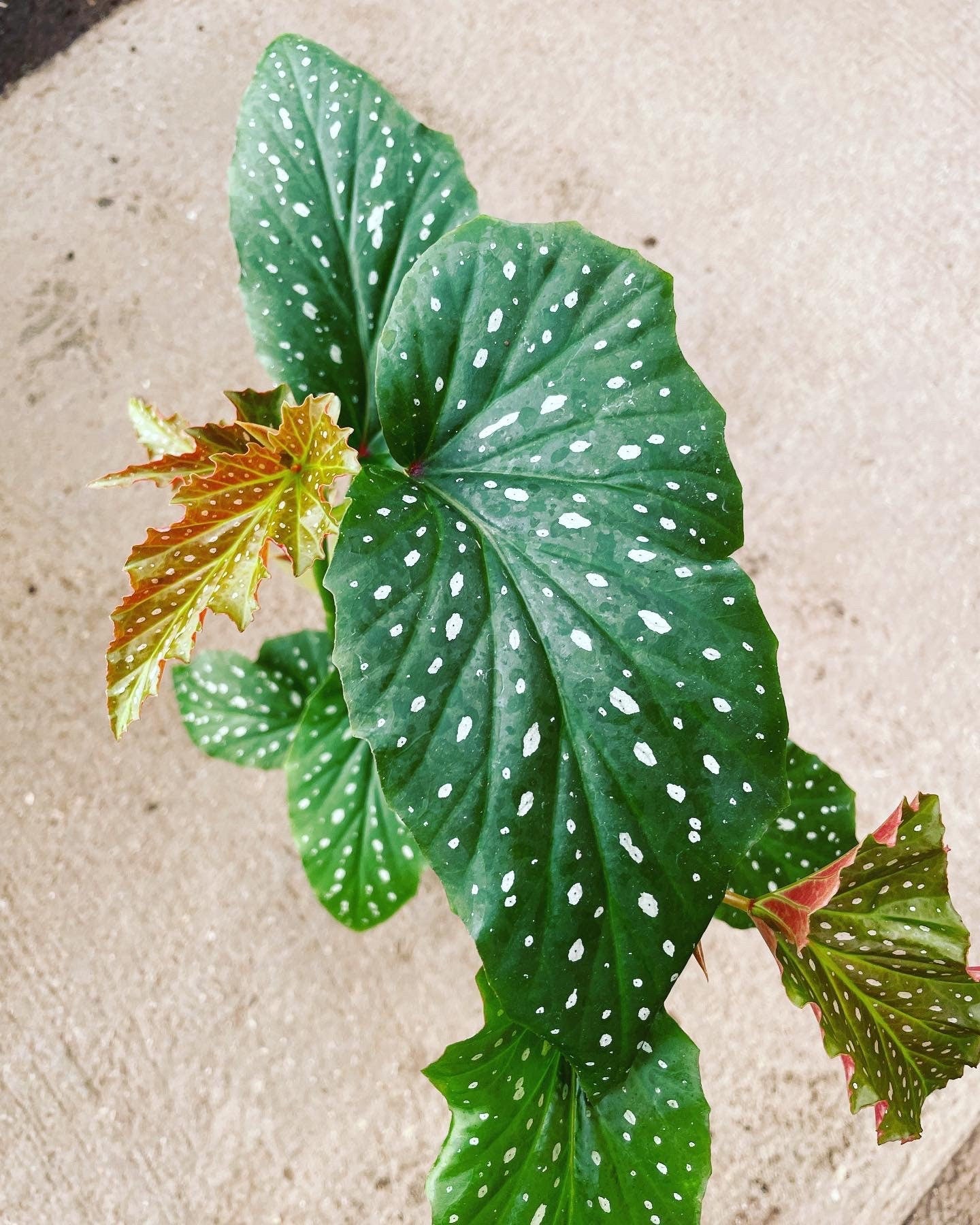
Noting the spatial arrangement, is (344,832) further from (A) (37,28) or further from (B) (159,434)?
(A) (37,28)

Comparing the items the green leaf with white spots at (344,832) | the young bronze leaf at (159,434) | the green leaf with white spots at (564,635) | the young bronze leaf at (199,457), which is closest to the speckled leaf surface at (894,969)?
the green leaf with white spots at (564,635)

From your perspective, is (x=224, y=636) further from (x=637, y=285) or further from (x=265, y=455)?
(x=637, y=285)

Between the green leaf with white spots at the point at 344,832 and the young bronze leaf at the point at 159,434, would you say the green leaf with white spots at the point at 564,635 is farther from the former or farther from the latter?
the green leaf with white spots at the point at 344,832

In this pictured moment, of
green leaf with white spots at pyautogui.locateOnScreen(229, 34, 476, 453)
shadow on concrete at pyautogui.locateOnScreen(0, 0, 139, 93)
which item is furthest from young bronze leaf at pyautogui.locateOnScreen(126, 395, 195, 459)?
shadow on concrete at pyautogui.locateOnScreen(0, 0, 139, 93)

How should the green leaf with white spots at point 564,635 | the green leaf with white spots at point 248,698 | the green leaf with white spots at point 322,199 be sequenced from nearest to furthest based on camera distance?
the green leaf with white spots at point 564,635
the green leaf with white spots at point 322,199
the green leaf with white spots at point 248,698

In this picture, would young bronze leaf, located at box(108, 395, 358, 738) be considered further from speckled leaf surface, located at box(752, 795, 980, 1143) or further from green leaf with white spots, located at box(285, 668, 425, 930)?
speckled leaf surface, located at box(752, 795, 980, 1143)

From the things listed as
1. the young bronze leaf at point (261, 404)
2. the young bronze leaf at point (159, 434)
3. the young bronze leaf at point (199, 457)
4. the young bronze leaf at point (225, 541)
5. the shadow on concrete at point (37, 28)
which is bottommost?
the young bronze leaf at point (225, 541)
